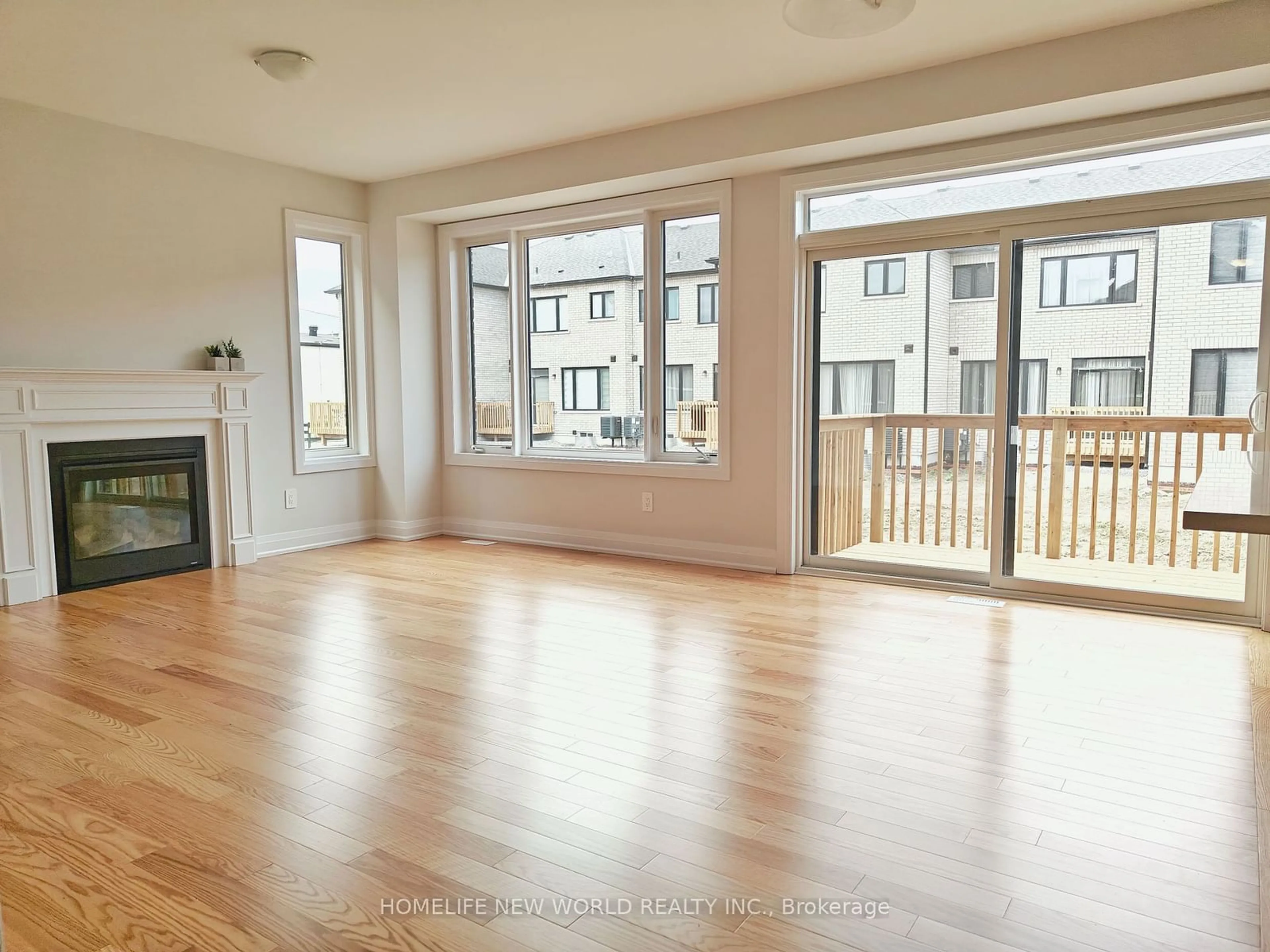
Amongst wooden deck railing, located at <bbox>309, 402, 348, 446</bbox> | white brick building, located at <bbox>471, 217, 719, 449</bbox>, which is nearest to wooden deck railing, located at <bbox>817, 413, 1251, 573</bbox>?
white brick building, located at <bbox>471, 217, 719, 449</bbox>

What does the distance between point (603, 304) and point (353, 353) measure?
199 centimetres

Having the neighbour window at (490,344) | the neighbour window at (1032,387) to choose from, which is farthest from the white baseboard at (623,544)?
the neighbour window at (1032,387)

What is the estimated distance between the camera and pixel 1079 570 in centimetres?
424

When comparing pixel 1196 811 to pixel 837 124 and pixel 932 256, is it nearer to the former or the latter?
pixel 932 256

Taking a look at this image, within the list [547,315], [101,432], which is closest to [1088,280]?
[547,315]

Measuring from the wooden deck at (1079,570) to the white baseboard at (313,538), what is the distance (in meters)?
3.56

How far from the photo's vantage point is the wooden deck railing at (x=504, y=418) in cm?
607

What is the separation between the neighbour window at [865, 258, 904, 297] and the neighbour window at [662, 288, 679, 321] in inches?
47.8

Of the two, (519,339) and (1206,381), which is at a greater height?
(519,339)

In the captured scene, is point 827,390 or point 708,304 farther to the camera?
point 708,304

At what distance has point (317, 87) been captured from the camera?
4.18 metres

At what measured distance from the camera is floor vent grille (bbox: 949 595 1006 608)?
4.15m

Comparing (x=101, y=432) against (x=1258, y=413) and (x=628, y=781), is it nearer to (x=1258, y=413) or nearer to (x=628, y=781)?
(x=628, y=781)

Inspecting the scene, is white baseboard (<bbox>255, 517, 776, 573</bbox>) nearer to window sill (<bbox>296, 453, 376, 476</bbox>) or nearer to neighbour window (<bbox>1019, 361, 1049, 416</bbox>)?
window sill (<bbox>296, 453, 376, 476</bbox>)
